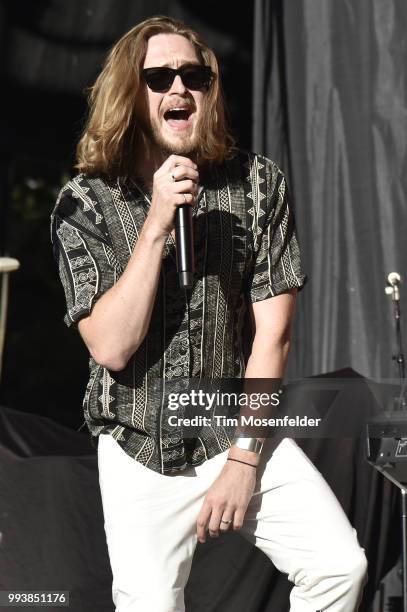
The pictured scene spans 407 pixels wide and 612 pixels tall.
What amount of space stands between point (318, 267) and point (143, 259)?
71.8 inches

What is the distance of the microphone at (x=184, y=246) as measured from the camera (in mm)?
2045

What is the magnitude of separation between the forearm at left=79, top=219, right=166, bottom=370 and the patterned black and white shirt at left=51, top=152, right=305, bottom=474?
0.24ft

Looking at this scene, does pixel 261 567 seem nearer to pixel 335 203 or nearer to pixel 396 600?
pixel 396 600

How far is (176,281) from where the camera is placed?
2324 millimetres

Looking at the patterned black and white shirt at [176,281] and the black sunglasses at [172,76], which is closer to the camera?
the patterned black and white shirt at [176,281]

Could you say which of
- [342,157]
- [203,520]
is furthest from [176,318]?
[342,157]

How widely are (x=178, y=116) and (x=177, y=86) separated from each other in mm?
72

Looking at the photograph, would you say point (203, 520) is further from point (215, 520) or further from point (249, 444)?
point (249, 444)

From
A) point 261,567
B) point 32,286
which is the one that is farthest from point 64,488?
point 32,286

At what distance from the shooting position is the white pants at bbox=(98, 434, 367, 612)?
2090 mm

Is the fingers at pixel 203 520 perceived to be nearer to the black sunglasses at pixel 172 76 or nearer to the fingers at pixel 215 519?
the fingers at pixel 215 519

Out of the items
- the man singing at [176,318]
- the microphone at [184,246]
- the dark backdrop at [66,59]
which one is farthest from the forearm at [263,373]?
the dark backdrop at [66,59]

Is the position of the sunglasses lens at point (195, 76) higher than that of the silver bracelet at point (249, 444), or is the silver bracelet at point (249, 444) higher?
the sunglasses lens at point (195, 76)

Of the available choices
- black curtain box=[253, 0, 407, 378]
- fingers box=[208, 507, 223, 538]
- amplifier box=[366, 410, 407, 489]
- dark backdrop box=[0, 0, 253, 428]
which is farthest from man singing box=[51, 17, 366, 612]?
dark backdrop box=[0, 0, 253, 428]
